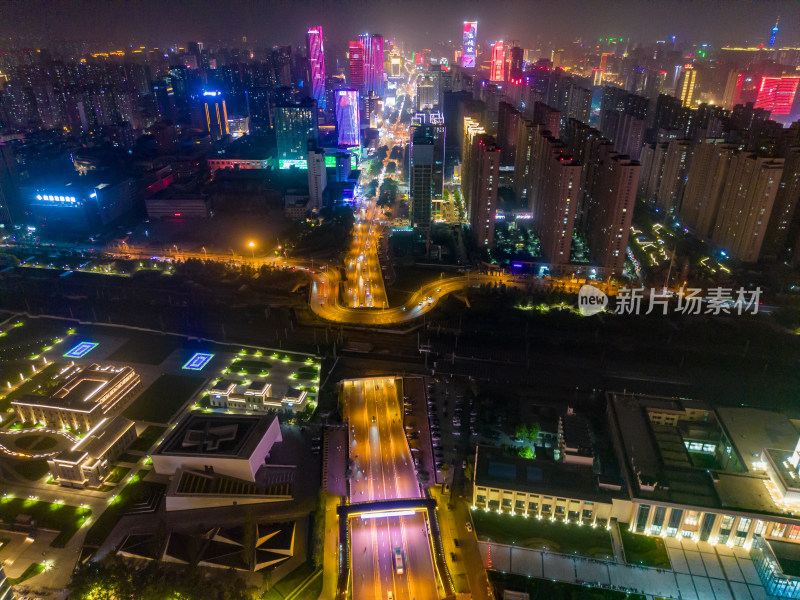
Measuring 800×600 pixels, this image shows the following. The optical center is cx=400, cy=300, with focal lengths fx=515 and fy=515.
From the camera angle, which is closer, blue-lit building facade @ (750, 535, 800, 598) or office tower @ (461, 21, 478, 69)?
blue-lit building facade @ (750, 535, 800, 598)

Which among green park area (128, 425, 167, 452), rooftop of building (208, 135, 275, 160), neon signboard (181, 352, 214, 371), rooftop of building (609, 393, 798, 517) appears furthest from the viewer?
rooftop of building (208, 135, 275, 160)

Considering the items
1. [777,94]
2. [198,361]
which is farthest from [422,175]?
[777,94]

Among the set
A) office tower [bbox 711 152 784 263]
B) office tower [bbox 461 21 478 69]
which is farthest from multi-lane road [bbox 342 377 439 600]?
office tower [bbox 461 21 478 69]

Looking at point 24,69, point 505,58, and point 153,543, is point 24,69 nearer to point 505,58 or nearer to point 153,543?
point 505,58

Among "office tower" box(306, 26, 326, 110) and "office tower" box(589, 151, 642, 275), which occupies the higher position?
"office tower" box(306, 26, 326, 110)

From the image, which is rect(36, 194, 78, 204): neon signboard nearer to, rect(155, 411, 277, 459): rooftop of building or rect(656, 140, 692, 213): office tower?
rect(155, 411, 277, 459): rooftop of building

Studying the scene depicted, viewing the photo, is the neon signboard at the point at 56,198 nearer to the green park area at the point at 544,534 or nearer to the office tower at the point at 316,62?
the office tower at the point at 316,62

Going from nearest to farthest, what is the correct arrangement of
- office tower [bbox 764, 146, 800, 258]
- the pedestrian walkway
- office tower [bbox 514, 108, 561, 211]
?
1. the pedestrian walkway
2. office tower [bbox 764, 146, 800, 258]
3. office tower [bbox 514, 108, 561, 211]

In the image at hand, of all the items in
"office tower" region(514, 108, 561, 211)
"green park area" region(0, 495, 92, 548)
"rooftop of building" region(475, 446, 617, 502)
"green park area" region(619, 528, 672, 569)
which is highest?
"office tower" region(514, 108, 561, 211)
